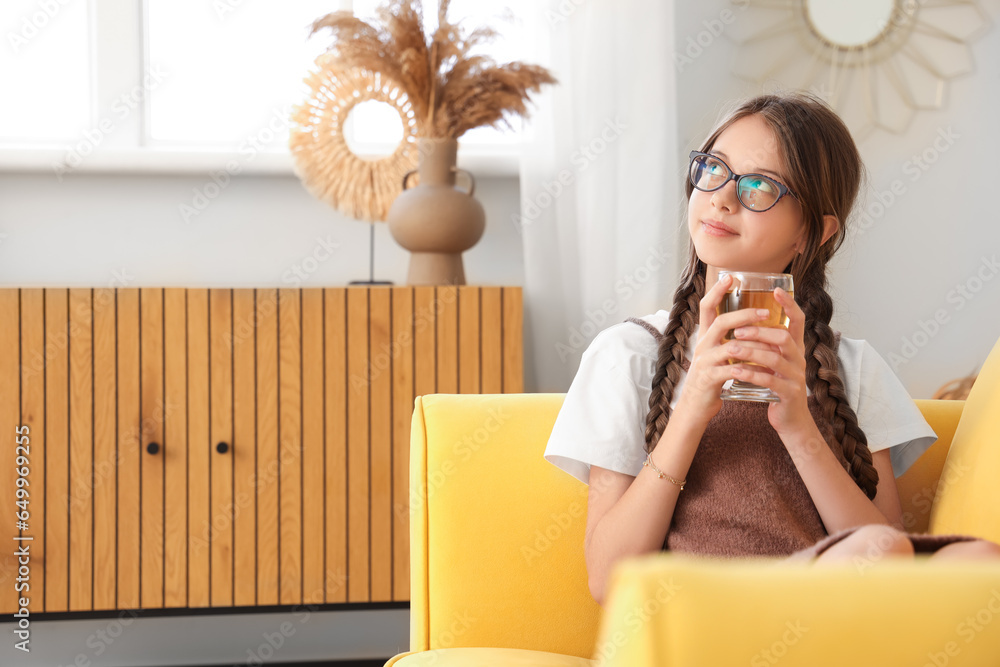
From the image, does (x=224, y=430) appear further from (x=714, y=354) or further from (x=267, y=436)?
(x=714, y=354)

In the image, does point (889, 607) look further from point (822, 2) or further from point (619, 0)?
point (822, 2)

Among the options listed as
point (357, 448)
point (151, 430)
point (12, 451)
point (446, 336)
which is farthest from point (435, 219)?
point (12, 451)

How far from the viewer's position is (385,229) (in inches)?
90.2

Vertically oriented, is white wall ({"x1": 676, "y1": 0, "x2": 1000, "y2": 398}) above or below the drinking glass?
above

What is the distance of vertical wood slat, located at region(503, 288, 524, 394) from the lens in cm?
183

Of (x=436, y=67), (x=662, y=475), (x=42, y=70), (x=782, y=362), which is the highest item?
(x=42, y=70)

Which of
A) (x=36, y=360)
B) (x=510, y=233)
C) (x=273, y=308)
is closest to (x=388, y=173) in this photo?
(x=510, y=233)

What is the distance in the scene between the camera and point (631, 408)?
1078mm

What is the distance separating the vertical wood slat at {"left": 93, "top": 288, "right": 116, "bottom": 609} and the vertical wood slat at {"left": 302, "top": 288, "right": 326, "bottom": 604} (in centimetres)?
39

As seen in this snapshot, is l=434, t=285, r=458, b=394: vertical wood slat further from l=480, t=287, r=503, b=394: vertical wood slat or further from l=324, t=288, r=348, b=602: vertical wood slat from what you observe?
l=324, t=288, r=348, b=602: vertical wood slat

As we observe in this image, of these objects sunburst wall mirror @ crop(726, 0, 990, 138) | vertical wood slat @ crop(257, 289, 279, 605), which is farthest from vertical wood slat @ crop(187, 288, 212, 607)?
sunburst wall mirror @ crop(726, 0, 990, 138)

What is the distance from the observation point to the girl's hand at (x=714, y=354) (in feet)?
2.93

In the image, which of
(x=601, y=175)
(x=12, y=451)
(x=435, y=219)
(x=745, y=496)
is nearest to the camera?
(x=745, y=496)

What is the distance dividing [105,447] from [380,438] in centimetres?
58
